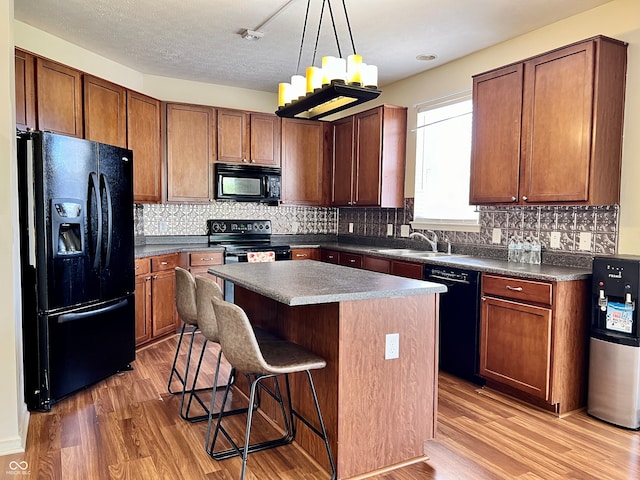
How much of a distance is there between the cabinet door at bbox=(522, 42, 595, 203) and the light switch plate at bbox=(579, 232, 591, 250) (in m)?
0.37

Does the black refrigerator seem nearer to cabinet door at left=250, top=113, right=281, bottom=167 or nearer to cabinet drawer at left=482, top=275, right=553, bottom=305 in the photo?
cabinet door at left=250, top=113, right=281, bottom=167

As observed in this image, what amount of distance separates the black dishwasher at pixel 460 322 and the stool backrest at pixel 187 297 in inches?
75.7

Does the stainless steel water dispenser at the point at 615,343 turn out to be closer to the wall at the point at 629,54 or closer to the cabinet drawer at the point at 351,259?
the wall at the point at 629,54

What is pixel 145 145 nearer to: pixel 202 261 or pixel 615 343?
pixel 202 261

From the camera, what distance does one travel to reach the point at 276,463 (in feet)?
7.76

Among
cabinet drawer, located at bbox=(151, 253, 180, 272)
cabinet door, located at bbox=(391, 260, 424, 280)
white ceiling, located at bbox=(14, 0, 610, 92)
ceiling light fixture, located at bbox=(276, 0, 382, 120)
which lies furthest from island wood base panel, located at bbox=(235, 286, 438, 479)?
cabinet drawer, located at bbox=(151, 253, 180, 272)

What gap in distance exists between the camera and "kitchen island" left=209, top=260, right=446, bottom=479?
2.18m

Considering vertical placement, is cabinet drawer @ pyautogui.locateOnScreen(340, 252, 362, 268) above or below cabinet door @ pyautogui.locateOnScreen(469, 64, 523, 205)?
below

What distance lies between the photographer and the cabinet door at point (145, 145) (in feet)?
14.6

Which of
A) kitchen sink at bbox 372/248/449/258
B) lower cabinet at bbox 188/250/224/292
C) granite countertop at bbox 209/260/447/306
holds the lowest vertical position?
lower cabinet at bbox 188/250/224/292

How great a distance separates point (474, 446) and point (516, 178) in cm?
191

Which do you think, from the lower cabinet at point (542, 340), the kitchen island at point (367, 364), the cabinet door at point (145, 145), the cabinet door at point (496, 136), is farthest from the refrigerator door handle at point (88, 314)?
the cabinet door at point (496, 136)

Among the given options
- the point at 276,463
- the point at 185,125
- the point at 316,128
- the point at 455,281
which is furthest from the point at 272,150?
the point at 276,463

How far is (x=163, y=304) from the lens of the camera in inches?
179
